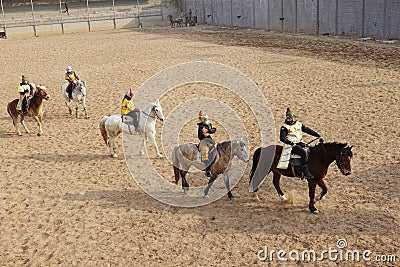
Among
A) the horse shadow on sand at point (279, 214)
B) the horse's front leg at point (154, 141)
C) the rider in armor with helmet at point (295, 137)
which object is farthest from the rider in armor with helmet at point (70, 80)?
the rider in armor with helmet at point (295, 137)

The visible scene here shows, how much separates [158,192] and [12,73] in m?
22.2

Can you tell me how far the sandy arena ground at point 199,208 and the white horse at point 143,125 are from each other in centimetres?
66

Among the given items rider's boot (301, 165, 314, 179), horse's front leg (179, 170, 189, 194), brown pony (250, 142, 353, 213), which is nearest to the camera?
brown pony (250, 142, 353, 213)

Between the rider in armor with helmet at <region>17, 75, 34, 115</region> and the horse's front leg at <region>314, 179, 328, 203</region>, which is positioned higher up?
the rider in armor with helmet at <region>17, 75, 34, 115</region>

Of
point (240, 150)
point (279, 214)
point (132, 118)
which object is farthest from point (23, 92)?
point (279, 214)

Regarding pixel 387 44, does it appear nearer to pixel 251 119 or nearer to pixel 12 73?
pixel 251 119

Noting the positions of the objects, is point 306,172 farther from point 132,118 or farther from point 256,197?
point 132,118

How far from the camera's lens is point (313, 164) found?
891 centimetres

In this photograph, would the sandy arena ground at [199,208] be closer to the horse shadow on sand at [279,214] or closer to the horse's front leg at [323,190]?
the horse shadow on sand at [279,214]

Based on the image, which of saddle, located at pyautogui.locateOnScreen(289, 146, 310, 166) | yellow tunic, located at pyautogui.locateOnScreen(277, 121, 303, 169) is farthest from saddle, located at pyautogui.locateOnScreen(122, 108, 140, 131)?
saddle, located at pyautogui.locateOnScreen(289, 146, 310, 166)

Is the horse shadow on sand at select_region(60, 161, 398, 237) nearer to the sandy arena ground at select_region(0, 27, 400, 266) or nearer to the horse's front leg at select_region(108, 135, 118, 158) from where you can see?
the sandy arena ground at select_region(0, 27, 400, 266)

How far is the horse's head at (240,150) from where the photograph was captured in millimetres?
9289

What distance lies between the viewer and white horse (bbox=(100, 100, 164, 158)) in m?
12.5

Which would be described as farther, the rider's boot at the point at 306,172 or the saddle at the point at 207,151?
the saddle at the point at 207,151
